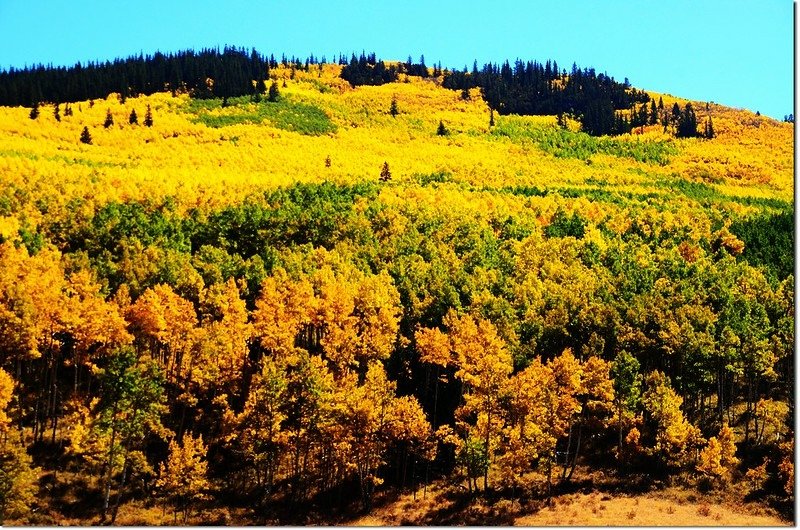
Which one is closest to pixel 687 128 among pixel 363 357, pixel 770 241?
pixel 770 241

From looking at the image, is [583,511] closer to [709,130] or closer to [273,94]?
[273,94]

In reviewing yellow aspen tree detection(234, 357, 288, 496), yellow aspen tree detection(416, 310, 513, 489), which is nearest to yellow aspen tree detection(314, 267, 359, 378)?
yellow aspen tree detection(416, 310, 513, 489)

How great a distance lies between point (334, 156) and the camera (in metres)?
144

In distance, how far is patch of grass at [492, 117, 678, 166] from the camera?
17250 cm

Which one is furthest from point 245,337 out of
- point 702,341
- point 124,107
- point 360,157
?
point 124,107

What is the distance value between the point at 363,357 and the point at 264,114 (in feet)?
422

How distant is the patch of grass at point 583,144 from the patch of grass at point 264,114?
154 feet

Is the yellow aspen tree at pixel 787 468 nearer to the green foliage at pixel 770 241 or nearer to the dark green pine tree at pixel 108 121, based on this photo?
the green foliage at pixel 770 241

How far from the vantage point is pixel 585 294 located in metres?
67.3

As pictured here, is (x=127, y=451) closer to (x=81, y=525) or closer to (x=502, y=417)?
(x=81, y=525)

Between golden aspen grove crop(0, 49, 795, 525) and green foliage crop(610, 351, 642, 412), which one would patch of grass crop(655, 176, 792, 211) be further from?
green foliage crop(610, 351, 642, 412)

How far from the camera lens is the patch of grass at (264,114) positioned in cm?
16650

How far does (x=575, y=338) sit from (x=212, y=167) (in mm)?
79929

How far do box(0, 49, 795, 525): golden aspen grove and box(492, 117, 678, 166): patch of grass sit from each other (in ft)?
247
